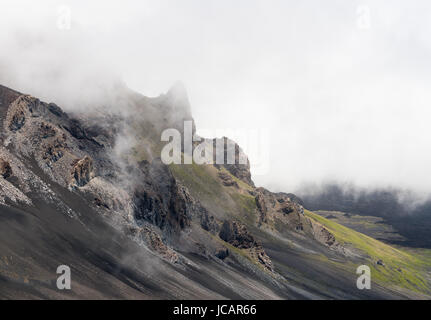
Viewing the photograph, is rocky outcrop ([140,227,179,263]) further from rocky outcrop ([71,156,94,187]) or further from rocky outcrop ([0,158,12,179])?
rocky outcrop ([0,158,12,179])

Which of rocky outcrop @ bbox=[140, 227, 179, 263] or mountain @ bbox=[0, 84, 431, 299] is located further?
rocky outcrop @ bbox=[140, 227, 179, 263]

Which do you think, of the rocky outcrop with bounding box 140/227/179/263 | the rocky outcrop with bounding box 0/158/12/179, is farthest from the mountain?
the rocky outcrop with bounding box 140/227/179/263

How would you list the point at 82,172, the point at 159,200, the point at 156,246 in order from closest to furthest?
the point at 156,246 < the point at 82,172 < the point at 159,200

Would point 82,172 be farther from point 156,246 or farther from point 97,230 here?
point 156,246

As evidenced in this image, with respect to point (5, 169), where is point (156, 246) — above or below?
below

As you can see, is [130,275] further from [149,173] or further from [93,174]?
[149,173]

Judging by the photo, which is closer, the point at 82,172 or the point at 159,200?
the point at 82,172

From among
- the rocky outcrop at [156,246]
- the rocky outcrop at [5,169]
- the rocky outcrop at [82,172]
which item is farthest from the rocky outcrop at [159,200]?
the rocky outcrop at [5,169]

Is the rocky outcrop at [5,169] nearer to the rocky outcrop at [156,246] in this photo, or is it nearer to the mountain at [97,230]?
the mountain at [97,230]

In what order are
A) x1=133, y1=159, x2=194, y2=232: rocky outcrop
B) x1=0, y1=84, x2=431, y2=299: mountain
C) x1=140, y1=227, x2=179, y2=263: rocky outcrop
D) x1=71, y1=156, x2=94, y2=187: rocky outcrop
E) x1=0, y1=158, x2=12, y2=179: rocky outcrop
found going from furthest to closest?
x1=133, y1=159, x2=194, y2=232: rocky outcrop → x1=71, y1=156, x2=94, y2=187: rocky outcrop → x1=140, y1=227, x2=179, y2=263: rocky outcrop → x1=0, y1=158, x2=12, y2=179: rocky outcrop → x1=0, y1=84, x2=431, y2=299: mountain

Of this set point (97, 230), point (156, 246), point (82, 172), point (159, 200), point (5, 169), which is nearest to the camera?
point (5, 169)

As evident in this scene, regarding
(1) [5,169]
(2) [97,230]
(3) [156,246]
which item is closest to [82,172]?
(2) [97,230]
